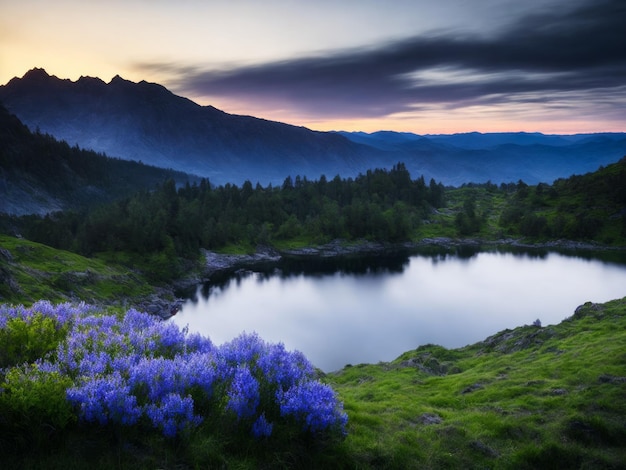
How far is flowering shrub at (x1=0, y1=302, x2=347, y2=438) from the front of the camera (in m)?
9.41

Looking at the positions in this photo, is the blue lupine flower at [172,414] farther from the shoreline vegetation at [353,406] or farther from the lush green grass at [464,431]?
the lush green grass at [464,431]

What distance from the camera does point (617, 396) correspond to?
17984 millimetres

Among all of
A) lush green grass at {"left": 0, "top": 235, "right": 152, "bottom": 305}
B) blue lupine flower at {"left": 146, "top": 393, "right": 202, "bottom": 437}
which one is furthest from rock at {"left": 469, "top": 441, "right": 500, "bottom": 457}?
lush green grass at {"left": 0, "top": 235, "right": 152, "bottom": 305}

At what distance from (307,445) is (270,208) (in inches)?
7497

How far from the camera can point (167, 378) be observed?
34.0 ft

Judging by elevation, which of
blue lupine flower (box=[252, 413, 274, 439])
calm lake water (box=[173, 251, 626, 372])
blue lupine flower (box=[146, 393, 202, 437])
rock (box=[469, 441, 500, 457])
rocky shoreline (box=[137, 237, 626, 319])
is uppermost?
blue lupine flower (box=[146, 393, 202, 437])

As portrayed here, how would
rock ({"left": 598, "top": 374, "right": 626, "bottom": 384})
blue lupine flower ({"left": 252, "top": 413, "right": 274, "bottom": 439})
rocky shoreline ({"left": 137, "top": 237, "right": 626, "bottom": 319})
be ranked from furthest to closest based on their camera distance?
rocky shoreline ({"left": 137, "top": 237, "right": 626, "bottom": 319})
rock ({"left": 598, "top": 374, "right": 626, "bottom": 384})
blue lupine flower ({"left": 252, "top": 413, "right": 274, "bottom": 439})

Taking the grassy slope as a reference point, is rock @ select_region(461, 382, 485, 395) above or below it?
below

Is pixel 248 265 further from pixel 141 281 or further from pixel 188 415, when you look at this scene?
pixel 188 415

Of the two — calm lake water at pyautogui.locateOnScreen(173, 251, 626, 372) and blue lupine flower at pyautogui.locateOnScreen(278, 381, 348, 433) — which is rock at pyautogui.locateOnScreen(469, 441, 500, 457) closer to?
blue lupine flower at pyautogui.locateOnScreen(278, 381, 348, 433)

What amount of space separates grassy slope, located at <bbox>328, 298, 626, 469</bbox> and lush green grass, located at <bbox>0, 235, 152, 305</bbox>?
4881 centimetres

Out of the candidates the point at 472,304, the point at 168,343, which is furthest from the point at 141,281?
the point at 168,343

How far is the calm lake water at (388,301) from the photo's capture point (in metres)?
78.4

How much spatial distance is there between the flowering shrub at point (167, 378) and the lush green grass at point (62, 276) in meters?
47.6
